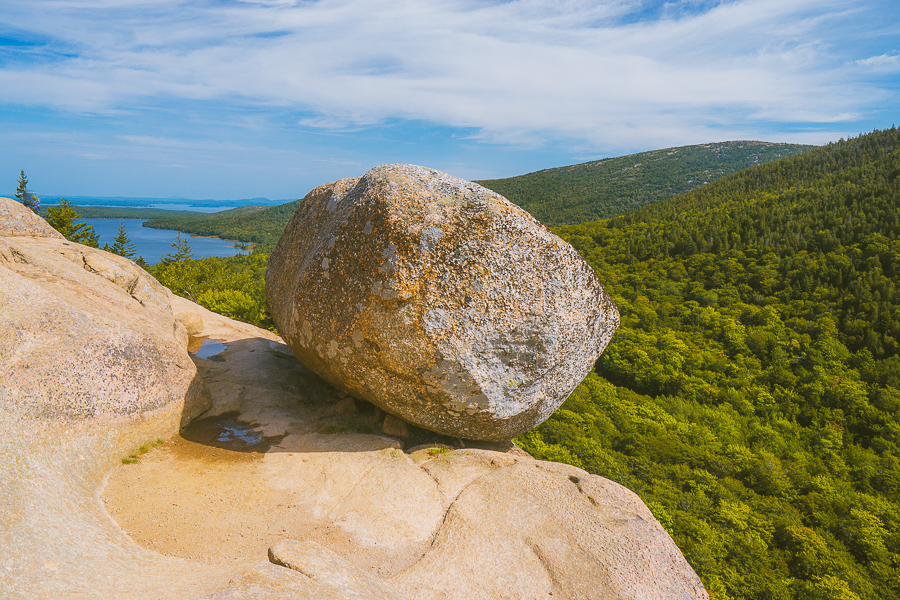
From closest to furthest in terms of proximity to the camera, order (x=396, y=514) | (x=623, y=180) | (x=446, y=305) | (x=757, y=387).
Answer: (x=396, y=514), (x=446, y=305), (x=757, y=387), (x=623, y=180)

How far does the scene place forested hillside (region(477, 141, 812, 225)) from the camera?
122875mm

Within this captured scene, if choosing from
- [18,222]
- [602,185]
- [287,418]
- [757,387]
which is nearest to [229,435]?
[287,418]

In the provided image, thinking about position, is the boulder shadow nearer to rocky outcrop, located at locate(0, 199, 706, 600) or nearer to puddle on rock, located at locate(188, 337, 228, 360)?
rocky outcrop, located at locate(0, 199, 706, 600)

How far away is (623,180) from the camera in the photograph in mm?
141750

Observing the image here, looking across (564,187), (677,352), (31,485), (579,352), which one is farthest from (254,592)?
(564,187)

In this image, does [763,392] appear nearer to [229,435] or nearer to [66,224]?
[229,435]

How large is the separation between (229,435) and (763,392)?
3990 cm

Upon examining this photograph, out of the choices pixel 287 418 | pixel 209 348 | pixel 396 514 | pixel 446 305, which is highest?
pixel 446 305

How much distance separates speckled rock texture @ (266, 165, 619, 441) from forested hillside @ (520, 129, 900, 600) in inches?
565

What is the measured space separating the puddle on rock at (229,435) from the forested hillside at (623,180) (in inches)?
4226

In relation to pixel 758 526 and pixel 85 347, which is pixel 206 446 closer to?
pixel 85 347

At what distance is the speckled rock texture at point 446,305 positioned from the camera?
7.68m

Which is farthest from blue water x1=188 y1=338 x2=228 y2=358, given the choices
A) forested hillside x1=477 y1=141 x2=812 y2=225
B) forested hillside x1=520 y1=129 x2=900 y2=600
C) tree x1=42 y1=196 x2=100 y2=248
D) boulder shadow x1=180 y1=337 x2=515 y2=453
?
forested hillside x1=477 y1=141 x2=812 y2=225

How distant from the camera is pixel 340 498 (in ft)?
23.6
